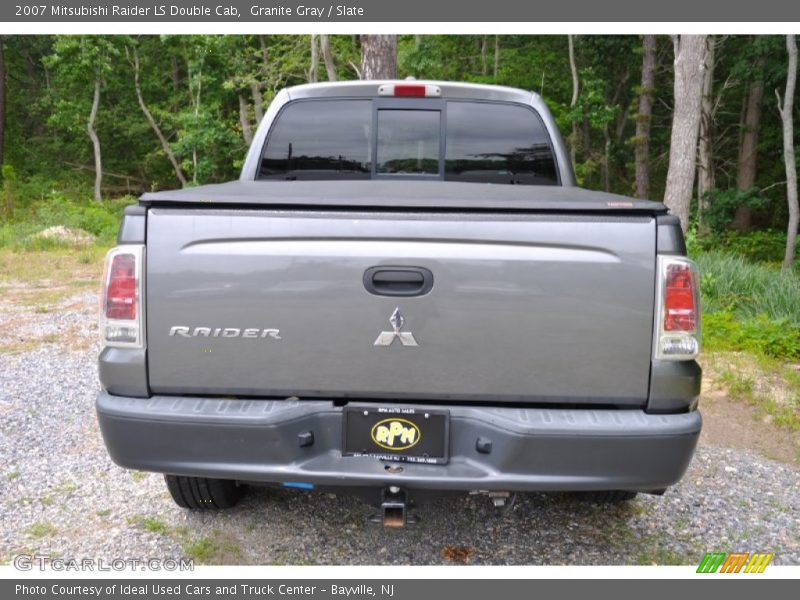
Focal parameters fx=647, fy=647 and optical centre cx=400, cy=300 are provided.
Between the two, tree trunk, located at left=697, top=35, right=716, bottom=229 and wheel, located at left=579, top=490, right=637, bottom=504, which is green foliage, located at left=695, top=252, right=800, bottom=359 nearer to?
wheel, located at left=579, top=490, right=637, bottom=504

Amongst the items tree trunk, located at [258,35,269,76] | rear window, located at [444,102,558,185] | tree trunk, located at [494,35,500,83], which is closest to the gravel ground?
rear window, located at [444,102,558,185]

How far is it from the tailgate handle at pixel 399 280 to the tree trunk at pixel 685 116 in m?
8.60

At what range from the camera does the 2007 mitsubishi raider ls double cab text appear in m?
2.29

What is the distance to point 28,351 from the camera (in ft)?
21.4

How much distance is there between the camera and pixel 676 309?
231cm

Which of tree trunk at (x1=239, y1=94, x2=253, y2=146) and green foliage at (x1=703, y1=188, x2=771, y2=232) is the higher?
tree trunk at (x1=239, y1=94, x2=253, y2=146)

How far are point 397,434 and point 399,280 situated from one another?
1.88ft

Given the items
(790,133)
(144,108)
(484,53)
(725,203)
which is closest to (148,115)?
(144,108)

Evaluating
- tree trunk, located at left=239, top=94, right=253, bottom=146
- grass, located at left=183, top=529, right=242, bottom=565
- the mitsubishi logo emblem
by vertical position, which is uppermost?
tree trunk, located at left=239, top=94, right=253, bottom=146

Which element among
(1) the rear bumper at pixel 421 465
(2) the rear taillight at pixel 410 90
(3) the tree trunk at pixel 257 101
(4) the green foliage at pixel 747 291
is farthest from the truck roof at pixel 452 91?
(3) the tree trunk at pixel 257 101

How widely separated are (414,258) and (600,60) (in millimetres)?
22575

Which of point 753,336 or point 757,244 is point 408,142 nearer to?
point 753,336

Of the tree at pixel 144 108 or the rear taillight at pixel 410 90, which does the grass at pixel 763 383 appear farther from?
the tree at pixel 144 108

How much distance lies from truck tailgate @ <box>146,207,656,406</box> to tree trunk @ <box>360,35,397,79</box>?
7.52 meters
